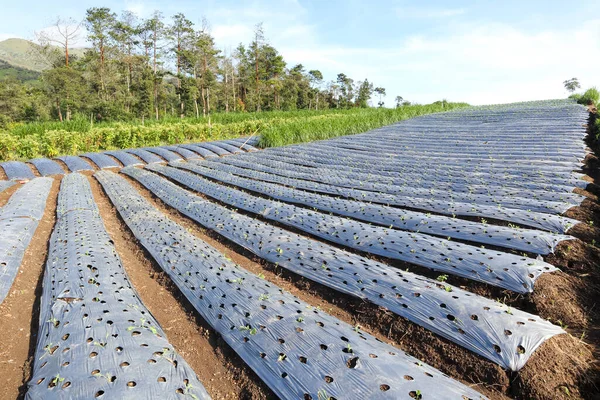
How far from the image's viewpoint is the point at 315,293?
137 inches

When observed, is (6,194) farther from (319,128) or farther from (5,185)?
(319,128)

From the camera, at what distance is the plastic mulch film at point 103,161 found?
35.5 ft

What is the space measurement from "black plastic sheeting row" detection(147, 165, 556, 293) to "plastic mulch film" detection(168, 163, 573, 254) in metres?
0.36

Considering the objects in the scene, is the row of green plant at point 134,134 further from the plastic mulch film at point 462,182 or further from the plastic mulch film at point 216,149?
the plastic mulch film at point 462,182

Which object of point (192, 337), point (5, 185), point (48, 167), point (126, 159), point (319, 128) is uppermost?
point (319, 128)

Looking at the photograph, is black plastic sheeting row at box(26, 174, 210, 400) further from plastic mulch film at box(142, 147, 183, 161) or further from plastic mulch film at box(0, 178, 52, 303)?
plastic mulch film at box(142, 147, 183, 161)

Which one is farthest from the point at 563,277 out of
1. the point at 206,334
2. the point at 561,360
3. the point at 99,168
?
the point at 99,168

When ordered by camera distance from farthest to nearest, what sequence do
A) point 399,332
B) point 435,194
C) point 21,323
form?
1. point 435,194
2. point 21,323
3. point 399,332

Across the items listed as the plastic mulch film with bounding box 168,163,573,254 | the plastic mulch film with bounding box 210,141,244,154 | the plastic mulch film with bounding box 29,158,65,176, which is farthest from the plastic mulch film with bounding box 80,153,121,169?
the plastic mulch film with bounding box 168,163,573,254

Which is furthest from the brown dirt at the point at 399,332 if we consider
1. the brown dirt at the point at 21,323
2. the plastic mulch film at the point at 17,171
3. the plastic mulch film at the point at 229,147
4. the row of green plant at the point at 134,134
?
the row of green plant at the point at 134,134

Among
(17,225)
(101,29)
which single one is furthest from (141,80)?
(17,225)

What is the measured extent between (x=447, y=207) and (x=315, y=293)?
2.78m

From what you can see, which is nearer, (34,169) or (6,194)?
(6,194)

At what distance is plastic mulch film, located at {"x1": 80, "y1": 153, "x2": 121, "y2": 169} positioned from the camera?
35.5 ft
